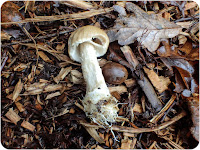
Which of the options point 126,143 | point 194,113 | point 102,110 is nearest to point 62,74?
point 102,110

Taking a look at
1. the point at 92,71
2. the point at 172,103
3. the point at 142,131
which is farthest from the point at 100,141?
the point at 172,103

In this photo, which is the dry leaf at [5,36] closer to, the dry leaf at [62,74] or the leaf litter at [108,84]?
the leaf litter at [108,84]

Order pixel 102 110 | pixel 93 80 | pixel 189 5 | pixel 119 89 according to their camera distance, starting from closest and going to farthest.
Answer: pixel 102 110 < pixel 93 80 < pixel 119 89 < pixel 189 5

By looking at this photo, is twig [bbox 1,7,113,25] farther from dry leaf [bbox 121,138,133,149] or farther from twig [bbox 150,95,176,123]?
dry leaf [bbox 121,138,133,149]

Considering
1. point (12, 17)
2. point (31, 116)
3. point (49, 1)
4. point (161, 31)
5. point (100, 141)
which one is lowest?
point (100, 141)

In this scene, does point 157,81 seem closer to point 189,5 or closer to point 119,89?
point 119,89

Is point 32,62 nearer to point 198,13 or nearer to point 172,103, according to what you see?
point 172,103
